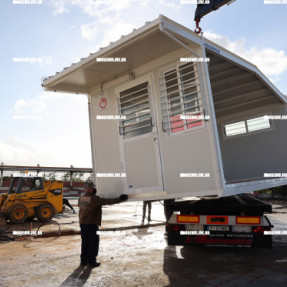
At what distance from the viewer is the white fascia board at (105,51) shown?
4332 mm

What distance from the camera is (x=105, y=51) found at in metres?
4.88

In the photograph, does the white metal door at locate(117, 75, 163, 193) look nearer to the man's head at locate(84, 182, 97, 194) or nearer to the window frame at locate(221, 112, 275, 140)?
the man's head at locate(84, 182, 97, 194)

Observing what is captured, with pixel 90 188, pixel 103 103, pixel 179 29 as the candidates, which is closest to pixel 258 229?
pixel 90 188

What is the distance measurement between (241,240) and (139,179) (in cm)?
201

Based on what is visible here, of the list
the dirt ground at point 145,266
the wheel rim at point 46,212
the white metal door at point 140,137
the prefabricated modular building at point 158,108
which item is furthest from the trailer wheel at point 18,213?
the white metal door at point 140,137

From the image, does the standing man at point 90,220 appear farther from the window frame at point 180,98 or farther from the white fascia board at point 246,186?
the white fascia board at point 246,186

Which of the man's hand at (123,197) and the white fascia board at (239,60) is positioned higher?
the white fascia board at (239,60)

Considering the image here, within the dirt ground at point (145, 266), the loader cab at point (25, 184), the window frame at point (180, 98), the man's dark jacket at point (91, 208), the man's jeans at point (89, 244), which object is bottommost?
the dirt ground at point (145, 266)

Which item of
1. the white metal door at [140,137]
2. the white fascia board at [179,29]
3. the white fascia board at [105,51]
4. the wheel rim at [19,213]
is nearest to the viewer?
the white fascia board at [179,29]

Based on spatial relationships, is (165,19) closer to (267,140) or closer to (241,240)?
(241,240)

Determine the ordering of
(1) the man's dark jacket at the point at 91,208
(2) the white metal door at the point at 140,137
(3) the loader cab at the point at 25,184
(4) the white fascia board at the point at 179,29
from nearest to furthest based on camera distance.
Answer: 1. (4) the white fascia board at the point at 179,29
2. (2) the white metal door at the point at 140,137
3. (1) the man's dark jacket at the point at 91,208
4. (3) the loader cab at the point at 25,184

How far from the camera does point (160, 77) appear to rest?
5.09m

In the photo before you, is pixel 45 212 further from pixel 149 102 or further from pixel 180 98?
pixel 180 98

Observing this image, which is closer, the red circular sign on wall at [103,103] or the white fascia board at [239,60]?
the white fascia board at [239,60]
